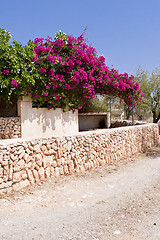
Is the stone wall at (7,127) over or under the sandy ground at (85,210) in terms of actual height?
over

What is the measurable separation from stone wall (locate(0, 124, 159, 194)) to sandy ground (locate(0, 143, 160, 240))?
1.06 feet

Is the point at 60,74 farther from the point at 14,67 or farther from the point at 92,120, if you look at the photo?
the point at 92,120

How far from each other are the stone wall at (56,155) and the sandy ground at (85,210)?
0.32 metres

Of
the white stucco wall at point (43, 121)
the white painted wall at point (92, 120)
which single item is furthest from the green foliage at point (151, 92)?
the white stucco wall at point (43, 121)

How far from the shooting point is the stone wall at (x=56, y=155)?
15.5 feet

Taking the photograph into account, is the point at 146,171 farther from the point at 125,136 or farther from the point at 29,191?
the point at 29,191

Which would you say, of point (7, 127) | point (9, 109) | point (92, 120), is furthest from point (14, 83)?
point (92, 120)

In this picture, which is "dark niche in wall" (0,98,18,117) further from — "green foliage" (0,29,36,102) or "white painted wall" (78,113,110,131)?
"white painted wall" (78,113,110,131)

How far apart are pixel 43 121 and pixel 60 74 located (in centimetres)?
257

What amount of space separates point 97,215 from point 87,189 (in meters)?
1.40

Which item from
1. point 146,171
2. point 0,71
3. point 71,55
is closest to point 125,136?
point 146,171

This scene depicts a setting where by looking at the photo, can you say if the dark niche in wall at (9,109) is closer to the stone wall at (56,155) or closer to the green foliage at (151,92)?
the stone wall at (56,155)

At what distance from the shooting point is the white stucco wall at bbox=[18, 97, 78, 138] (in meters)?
9.21

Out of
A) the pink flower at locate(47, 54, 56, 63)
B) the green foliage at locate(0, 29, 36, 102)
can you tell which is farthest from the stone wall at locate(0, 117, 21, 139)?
the pink flower at locate(47, 54, 56, 63)
